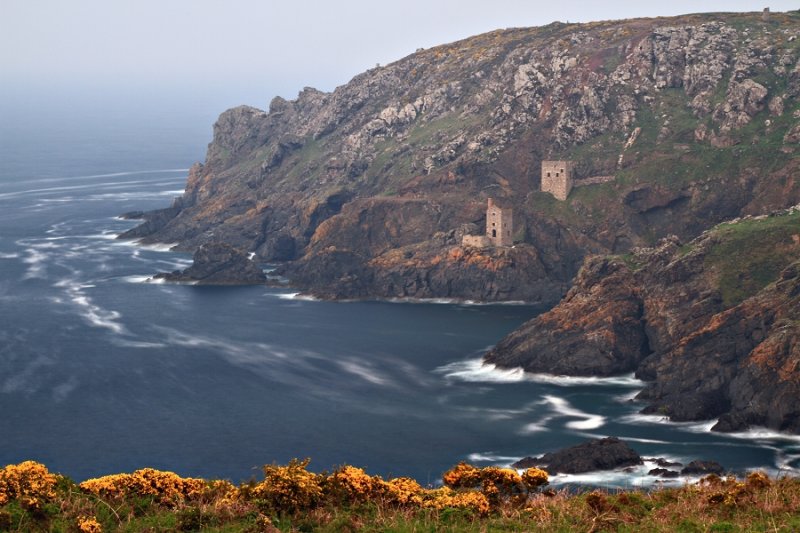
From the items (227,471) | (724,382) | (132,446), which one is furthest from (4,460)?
(724,382)

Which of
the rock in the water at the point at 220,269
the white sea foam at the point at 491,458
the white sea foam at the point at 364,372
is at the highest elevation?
the rock in the water at the point at 220,269

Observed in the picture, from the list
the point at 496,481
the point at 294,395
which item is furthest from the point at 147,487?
the point at 294,395

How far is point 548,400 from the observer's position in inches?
4742

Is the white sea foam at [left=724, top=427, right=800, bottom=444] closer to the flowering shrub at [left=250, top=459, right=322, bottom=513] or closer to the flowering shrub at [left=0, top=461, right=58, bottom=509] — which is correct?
the flowering shrub at [left=250, top=459, right=322, bottom=513]

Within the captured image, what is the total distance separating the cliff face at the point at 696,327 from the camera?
363 feet

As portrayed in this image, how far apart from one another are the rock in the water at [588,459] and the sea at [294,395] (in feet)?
4.84

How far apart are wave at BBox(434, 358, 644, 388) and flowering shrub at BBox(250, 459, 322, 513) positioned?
87.1m

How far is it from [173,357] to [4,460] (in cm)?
3907

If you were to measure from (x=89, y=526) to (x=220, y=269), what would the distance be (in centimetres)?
15119

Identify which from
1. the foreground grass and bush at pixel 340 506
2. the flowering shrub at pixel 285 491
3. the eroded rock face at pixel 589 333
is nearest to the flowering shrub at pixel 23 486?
the foreground grass and bush at pixel 340 506

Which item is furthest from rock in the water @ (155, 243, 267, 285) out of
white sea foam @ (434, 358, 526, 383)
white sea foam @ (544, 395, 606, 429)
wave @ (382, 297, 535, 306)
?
white sea foam @ (544, 395, 606, 429)

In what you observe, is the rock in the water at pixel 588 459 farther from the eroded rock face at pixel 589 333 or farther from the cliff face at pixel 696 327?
the eroded rock face at pixel 589 333

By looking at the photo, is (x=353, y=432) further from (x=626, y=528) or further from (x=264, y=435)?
(x=626, y=528)

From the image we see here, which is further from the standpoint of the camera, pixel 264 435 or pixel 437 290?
pixel 437 290
